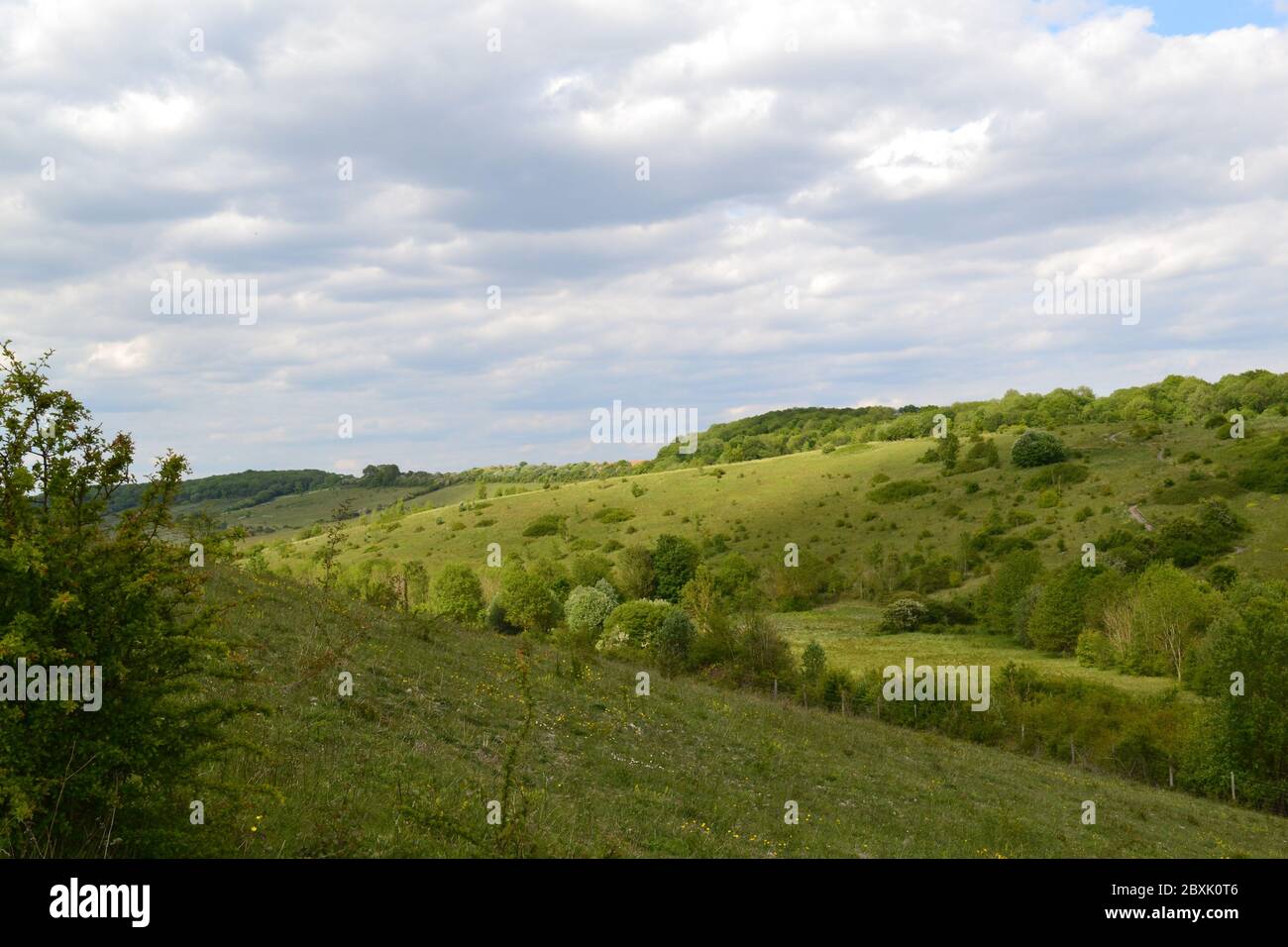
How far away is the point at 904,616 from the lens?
88.6 metres

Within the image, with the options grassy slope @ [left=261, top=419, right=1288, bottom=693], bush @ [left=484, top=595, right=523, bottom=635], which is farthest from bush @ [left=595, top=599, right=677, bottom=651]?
grassy slope @ [left=261, top=419, right=1288, bottom=693]

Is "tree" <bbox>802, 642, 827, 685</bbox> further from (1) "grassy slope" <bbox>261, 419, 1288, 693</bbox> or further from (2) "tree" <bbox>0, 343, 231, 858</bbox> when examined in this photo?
(2) "tree" <bbox>0, 343, 231, 858</bbox>

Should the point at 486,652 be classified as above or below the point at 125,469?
below

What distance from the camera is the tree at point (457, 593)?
280 ft

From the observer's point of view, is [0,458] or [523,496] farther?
[523,496]

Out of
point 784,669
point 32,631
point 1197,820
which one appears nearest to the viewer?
point 32,631

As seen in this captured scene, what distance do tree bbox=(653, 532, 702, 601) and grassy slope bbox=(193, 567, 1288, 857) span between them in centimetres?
7268

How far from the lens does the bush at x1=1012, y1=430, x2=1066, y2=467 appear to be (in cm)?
12412

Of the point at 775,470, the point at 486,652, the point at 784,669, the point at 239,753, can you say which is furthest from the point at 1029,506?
the point at 239,753

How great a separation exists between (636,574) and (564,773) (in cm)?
9093

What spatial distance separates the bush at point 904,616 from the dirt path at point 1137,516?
31125mm
